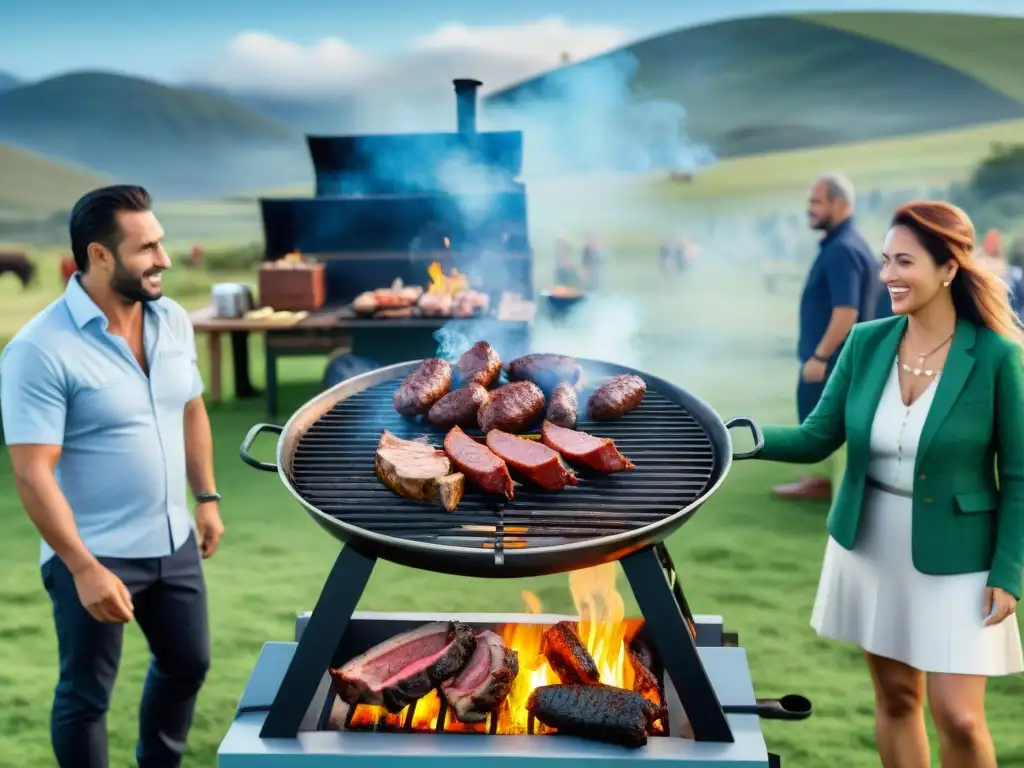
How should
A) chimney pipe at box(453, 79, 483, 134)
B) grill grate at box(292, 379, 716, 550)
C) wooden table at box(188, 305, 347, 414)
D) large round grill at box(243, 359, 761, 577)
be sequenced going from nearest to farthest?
1. large round grill at box(243, 359, 761, 577)
2. grill grate at box(292, 379, 716, 550)
3. wooden table at box(188, 305, 347, 414)
4. chimney pipe at box(453, 79, 483, 134)

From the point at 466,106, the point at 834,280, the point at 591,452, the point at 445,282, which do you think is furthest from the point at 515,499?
the point at 466,106

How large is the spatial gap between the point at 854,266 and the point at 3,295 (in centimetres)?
1445

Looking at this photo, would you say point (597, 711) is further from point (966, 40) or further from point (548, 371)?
point (966, 40)

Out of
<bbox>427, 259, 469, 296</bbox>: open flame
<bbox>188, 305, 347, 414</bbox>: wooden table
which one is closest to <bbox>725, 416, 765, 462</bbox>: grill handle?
<bbox>188, 305, 347, 414</bbox>: wooden table

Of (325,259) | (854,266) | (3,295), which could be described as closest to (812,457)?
(854,266)

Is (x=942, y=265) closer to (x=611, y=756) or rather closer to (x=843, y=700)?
(x=611, y=756)

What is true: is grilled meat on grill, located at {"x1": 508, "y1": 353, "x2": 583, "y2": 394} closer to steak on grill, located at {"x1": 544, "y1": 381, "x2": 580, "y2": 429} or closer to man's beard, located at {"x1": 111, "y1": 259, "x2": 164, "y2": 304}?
steak on grill, located at {"x1": 544, "y1": 381, "x2": 580, "y2": 429}

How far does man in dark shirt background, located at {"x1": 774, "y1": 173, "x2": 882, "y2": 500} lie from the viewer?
512cm

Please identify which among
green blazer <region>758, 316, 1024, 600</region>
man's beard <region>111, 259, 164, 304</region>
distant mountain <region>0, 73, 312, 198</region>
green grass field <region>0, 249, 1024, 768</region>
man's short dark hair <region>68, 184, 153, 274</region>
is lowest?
green grass field <region>0, 249, 1024, 768</region>

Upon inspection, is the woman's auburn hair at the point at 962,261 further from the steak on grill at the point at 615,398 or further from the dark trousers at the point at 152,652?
the dark trousers at the point at 152,652

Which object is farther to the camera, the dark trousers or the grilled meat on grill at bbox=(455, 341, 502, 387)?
the grilled meat on grill at bbox=(455, 341, 502, 387)

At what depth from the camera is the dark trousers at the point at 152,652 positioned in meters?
2.57

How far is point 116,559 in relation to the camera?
264cm

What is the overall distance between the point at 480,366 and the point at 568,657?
35.9 inches
